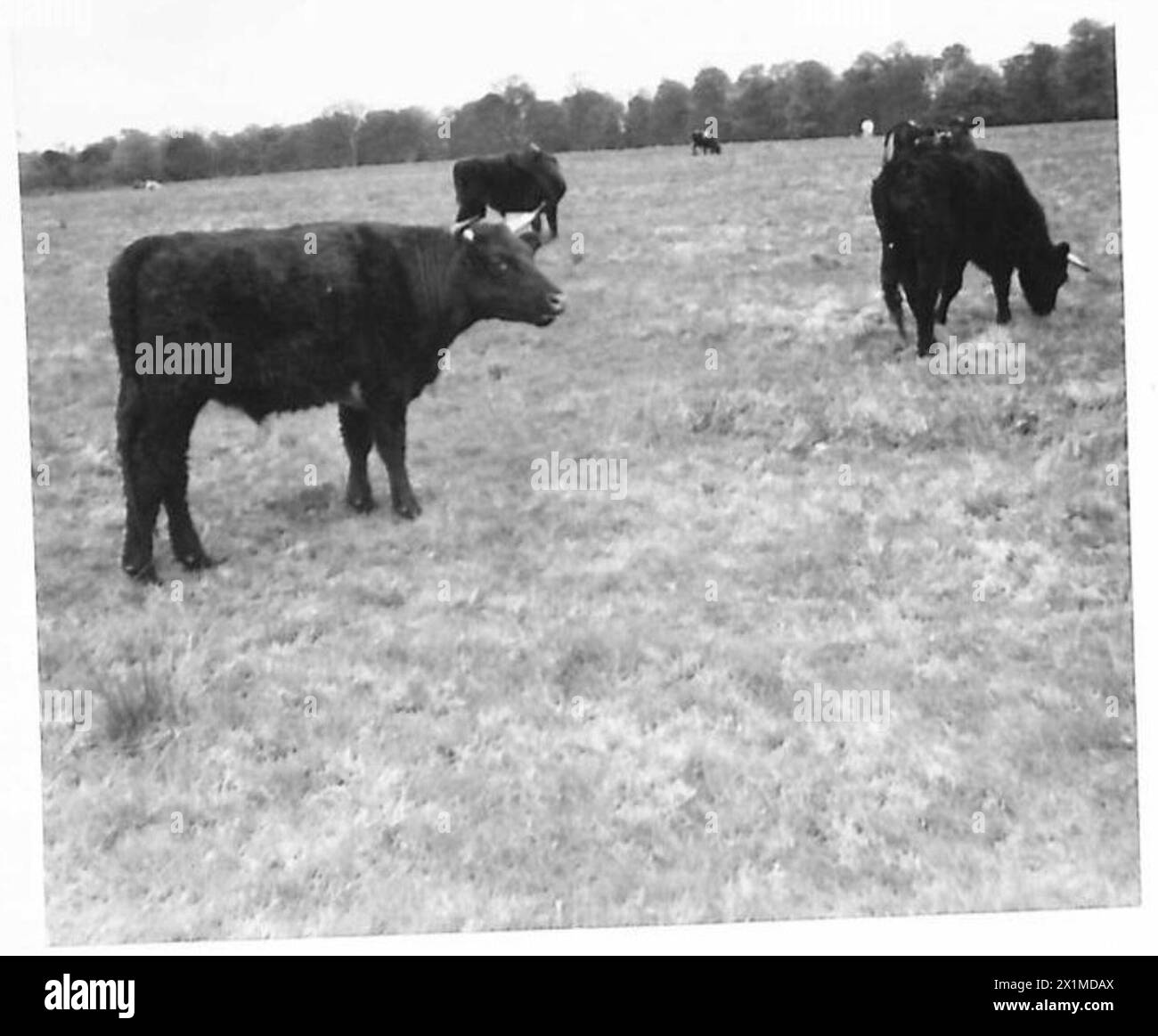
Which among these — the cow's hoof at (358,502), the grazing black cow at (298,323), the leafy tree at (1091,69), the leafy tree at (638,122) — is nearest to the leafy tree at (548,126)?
the leafy tree at (638,122)

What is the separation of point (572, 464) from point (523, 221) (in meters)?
0.66

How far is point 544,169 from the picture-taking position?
3.48 metres

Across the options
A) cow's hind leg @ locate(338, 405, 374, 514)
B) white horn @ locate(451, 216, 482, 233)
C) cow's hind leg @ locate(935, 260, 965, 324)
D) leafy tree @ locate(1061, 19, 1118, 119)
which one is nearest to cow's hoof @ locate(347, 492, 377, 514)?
cow's hind leg @ locate(338, 405, 374, 514)

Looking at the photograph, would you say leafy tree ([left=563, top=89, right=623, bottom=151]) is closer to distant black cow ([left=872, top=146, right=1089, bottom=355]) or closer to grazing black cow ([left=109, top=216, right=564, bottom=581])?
grazing black cow ([left=109, top=216, right=564, bottom=581])

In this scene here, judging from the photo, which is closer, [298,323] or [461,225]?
[298,323]

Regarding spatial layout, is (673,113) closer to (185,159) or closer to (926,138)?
(926,138)

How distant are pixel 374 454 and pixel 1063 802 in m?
1.92

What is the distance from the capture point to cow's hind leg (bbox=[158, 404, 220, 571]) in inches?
130

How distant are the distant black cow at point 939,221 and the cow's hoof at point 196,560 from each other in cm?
191

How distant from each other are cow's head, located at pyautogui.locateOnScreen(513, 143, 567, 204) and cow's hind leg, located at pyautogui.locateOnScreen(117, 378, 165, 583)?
114 centimetres

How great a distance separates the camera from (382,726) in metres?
3.19

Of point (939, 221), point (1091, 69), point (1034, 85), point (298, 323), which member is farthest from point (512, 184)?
point (1091, 69)

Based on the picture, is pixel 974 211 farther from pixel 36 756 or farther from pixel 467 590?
pixel 36 756

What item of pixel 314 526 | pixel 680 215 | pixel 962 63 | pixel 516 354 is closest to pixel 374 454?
pixel 314 526
